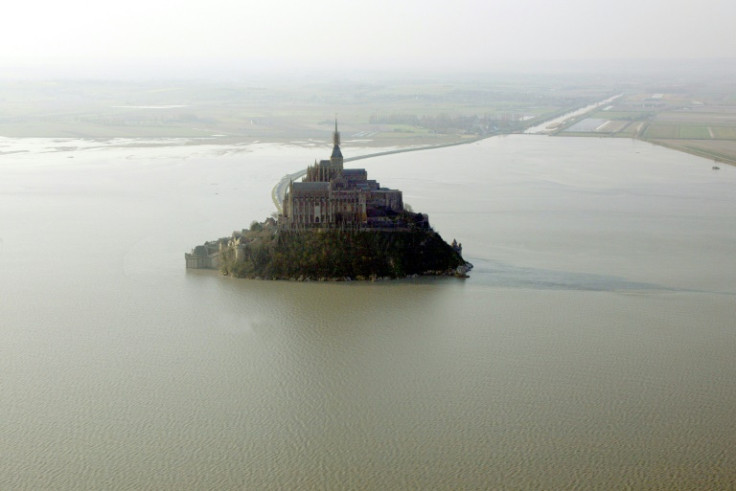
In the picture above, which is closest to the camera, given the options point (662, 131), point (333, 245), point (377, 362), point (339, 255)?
point (377, 362)

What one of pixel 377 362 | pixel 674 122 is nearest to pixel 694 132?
pixel 674 122

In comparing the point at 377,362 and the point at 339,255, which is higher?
the point at 339,255

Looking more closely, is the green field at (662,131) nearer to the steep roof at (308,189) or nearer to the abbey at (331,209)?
the abbey at (331,209)

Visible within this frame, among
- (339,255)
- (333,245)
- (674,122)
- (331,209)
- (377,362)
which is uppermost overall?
(674,122)

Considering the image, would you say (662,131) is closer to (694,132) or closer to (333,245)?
(694,132)

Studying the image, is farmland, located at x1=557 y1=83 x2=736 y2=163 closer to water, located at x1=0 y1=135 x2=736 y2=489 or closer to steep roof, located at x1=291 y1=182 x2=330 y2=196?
water, located at x1=0 y1=135 x2=736 y2=489

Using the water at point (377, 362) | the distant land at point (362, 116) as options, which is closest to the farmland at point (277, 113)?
the distant land at point (362, 116)

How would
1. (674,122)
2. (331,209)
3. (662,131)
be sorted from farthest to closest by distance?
(674,122), (662,131), (331,209)
